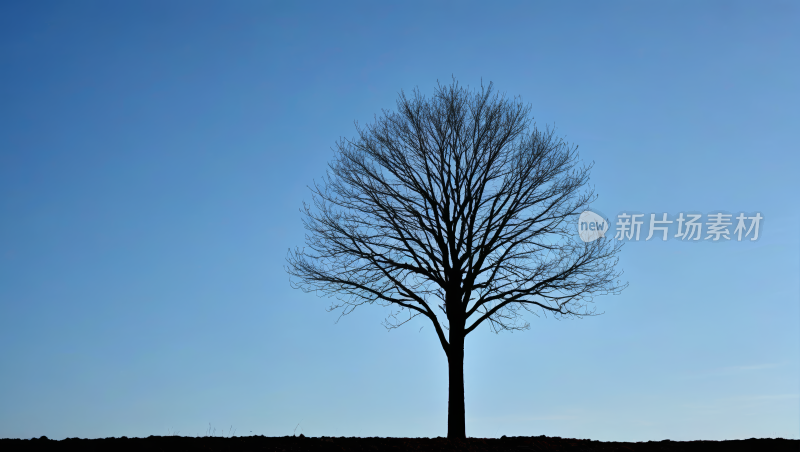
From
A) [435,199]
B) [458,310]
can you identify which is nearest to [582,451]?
[458,310]

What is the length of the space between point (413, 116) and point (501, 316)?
5190mm

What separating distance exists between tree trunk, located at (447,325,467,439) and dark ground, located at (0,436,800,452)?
1.50m

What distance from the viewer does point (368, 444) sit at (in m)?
10.9

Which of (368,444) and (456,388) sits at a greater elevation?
(456,388)

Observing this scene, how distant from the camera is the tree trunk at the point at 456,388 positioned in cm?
1362

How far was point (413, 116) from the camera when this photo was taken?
15.4 metres

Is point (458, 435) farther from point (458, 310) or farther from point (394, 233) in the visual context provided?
point (394, 233)

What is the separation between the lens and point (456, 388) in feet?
45.3

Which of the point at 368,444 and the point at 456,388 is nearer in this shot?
the point at 368,444

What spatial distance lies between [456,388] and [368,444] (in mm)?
3400

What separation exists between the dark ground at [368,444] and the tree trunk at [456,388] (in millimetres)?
1500

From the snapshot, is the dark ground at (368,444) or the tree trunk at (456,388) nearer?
the dark ground at (368,444)

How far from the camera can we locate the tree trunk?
44.7ft

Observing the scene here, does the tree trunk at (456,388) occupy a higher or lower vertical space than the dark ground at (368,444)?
higher
